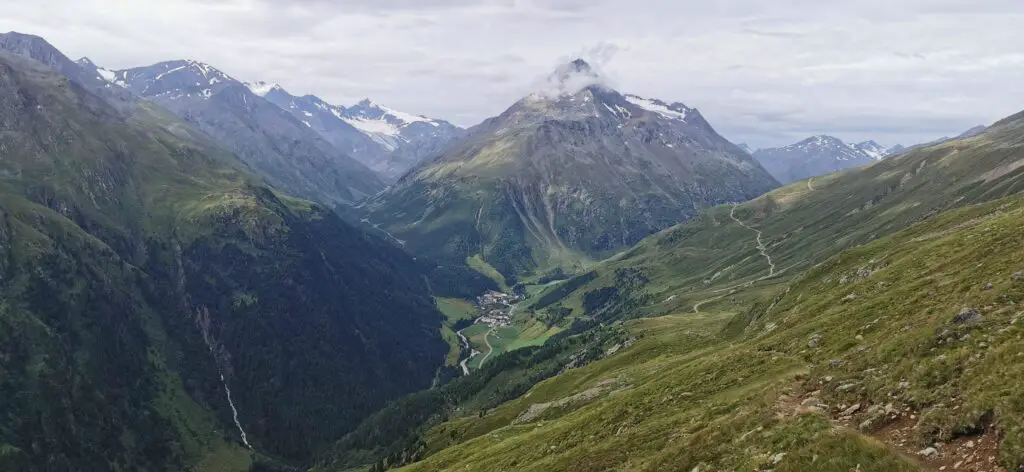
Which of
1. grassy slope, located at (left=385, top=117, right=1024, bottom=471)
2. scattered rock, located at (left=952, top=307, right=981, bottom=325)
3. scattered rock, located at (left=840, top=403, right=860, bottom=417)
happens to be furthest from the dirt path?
scattered rock, located at (left=952, top=307, right=981, bottom=325)

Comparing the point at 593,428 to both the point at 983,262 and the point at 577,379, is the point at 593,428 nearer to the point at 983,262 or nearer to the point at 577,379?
the point at 983,262

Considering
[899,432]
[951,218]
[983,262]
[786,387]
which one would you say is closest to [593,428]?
[786,387]

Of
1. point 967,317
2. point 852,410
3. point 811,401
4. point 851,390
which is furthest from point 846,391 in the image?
point 967,317

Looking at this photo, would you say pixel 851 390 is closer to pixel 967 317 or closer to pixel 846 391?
pixel 846 391

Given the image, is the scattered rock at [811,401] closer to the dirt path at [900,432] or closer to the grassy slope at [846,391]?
the dirt path at [900,432]

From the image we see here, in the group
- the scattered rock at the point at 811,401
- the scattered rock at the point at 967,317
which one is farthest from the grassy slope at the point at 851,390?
the scattered rock at the point at 967,317

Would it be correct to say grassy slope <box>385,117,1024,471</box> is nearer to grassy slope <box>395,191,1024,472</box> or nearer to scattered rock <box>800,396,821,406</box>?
grassy slope <box>395,191,1024,472</box>
